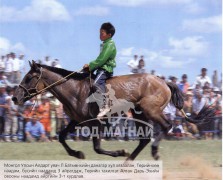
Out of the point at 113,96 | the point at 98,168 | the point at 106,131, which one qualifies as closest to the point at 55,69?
the point at 113,96

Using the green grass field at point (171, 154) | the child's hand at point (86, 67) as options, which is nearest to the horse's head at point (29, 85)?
the child's hand at point (86, 67)

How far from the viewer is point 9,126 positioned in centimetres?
1463

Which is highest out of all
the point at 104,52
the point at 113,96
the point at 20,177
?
the point at 104,52

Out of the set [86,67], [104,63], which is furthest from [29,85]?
[104,63]

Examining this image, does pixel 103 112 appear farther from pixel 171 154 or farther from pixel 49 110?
pixel 49 110

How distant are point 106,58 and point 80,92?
2.45 ft

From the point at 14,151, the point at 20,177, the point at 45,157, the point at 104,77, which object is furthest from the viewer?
the point at 14,151

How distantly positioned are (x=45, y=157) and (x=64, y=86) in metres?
2.30

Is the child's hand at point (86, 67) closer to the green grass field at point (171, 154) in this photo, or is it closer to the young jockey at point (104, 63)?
the young jockey at point (104, 63)

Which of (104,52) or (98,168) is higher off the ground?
(104,52)

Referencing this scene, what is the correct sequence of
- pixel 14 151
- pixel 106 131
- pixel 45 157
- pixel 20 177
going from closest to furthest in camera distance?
pixel 20 177 < pixel 45 157 < pixel 14 151 < pixel 106 131

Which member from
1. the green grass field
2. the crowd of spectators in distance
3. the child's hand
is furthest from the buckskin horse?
the crowd of spectators in distance

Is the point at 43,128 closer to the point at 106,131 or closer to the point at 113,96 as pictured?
the point at 106,131

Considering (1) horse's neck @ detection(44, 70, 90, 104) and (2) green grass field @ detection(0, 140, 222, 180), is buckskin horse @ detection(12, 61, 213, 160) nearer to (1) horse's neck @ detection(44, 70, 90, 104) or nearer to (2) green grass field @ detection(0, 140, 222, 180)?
(1) horse's neck @ detection(44, 70, 90, 104)
